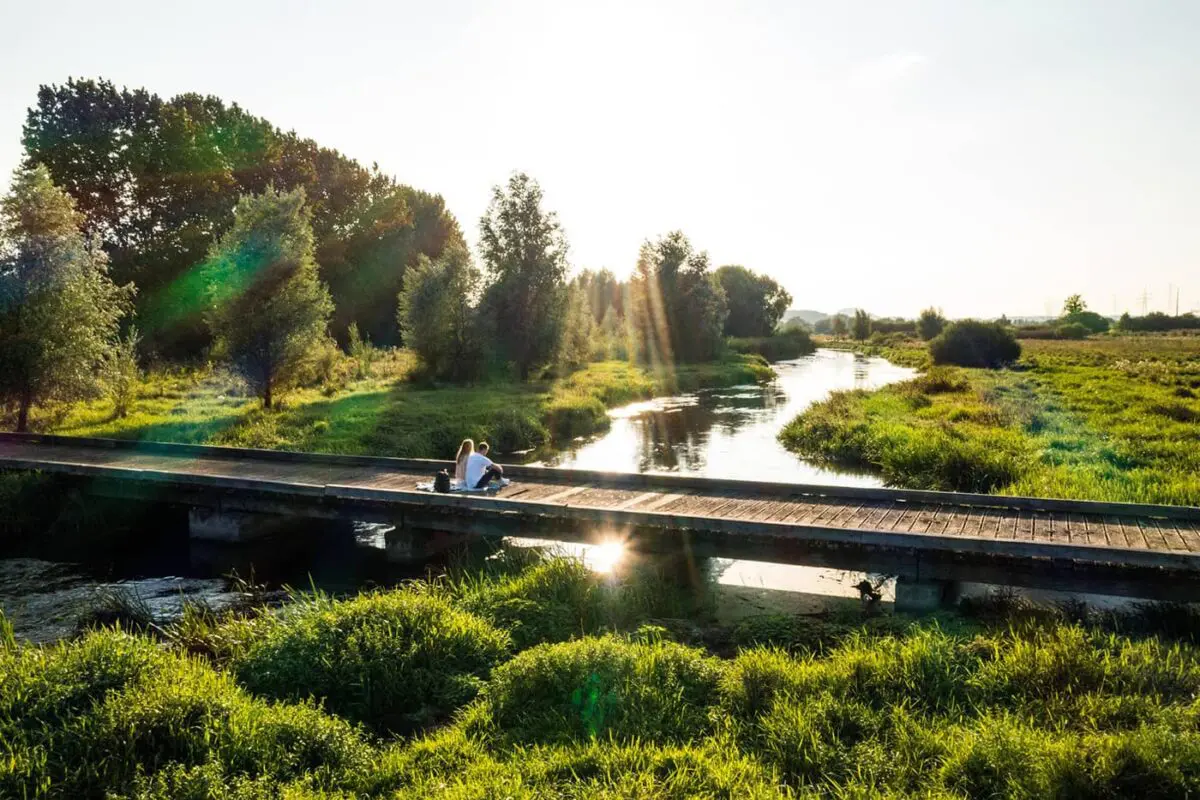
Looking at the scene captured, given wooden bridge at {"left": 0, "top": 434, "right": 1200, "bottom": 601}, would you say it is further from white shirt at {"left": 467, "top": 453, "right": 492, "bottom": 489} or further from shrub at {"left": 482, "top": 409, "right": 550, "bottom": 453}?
shrub at {"left": 482, "top": 409, "right": 550, "bottom": 453}

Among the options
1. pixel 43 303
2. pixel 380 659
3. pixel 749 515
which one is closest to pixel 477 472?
pixel 749 515

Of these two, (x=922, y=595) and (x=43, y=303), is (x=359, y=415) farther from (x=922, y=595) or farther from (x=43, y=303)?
(x=922, y=595)

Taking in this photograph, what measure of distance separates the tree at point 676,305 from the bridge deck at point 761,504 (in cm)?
4594

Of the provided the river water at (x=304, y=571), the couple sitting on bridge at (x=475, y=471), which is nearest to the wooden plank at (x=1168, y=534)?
the river water at (x=304, y=571)

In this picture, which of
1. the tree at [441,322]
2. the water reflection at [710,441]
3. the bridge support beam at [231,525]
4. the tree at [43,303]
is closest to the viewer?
the bridge support beam at [231,525]

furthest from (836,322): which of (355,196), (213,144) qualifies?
(213,144)

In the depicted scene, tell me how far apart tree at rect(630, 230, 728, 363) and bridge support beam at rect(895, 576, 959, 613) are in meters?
50.9

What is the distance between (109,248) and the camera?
160ft

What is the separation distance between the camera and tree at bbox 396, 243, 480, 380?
38.4m

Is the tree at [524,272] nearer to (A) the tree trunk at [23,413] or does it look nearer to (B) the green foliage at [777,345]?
(A) the tree trunk at [23,413]

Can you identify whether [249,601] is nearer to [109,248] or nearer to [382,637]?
[382,637]

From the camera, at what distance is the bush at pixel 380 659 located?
7.87 meters

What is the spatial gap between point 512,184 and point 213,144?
24130mm

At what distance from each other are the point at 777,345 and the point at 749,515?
8104 centimetres
